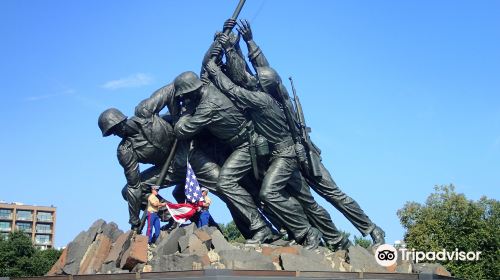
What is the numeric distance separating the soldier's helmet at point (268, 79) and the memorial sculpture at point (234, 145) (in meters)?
0.02

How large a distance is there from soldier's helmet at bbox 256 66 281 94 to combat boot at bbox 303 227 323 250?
2.69 meters

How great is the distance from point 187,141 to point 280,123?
1735mm

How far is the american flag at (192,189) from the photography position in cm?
1186

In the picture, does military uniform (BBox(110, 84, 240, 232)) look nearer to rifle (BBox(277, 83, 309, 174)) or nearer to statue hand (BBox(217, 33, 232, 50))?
statue hand (BBox(217, 33, 232, 50))

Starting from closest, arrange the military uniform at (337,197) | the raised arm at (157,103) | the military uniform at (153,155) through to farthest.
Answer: the military uniform at (153,155)
the raised arm at (157,103)
the military uniform at (337,197)

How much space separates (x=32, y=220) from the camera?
6900 centimetres

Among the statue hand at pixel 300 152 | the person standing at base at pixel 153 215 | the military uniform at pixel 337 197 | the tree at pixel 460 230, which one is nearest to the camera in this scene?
the person standing at base at pixel 153 215

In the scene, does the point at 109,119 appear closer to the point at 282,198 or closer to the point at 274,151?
the point at 274,151

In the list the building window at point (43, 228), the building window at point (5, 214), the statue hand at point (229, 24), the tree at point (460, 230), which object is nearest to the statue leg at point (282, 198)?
the statue hand at point (229, 24)

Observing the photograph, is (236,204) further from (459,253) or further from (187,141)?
(459,253)

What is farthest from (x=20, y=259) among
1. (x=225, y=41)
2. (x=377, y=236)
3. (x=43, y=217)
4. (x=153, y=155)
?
(x=43, y=217)

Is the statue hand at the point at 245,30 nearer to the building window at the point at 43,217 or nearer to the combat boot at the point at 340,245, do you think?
the combat boot at the point at 340,245

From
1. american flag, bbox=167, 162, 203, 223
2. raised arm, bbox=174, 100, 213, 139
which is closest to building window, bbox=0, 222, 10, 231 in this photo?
american flag, bbox=167, 162, 203, 223

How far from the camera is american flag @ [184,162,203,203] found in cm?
1186
